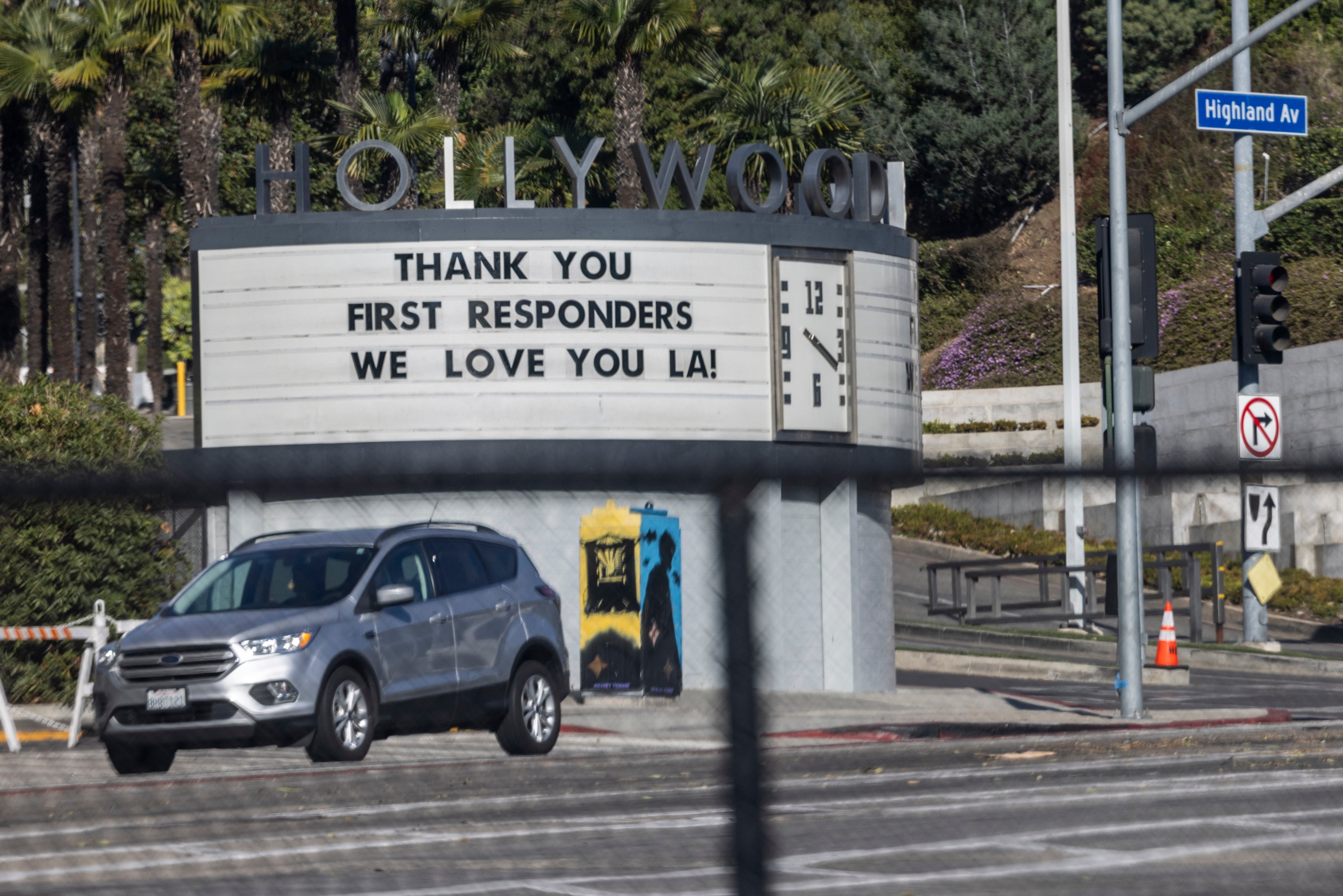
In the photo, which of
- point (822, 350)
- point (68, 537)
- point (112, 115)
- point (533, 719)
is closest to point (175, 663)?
point (68, 537)

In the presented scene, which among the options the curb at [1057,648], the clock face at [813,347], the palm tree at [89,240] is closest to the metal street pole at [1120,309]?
the curb at [1057,648]

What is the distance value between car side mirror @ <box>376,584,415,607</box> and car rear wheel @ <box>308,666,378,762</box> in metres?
0.34

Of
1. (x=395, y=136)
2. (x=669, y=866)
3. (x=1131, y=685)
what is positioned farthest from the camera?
(x=395, y=136)

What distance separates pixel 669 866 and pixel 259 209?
20348mm

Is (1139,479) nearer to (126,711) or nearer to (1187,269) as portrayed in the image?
(126,711)

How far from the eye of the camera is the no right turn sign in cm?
2000

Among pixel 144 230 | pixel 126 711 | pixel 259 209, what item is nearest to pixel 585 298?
pixel 259 209

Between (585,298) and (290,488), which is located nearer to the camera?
(290,488)

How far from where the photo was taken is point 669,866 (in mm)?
4168

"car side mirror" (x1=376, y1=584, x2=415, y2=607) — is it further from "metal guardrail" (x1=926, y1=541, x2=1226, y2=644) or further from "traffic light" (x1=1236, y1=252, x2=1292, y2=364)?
"traffic light" (x1=1236, y1=252, x2=1292, y2=364)

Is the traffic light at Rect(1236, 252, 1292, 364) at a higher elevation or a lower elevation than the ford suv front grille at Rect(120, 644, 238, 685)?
higher

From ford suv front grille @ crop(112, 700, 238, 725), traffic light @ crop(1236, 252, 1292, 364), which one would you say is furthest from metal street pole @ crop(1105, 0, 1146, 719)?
ford suv front grille @ crop(112, 700, 238, 725)

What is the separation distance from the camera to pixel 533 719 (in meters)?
4.66

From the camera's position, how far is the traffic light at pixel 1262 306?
21078 mm
